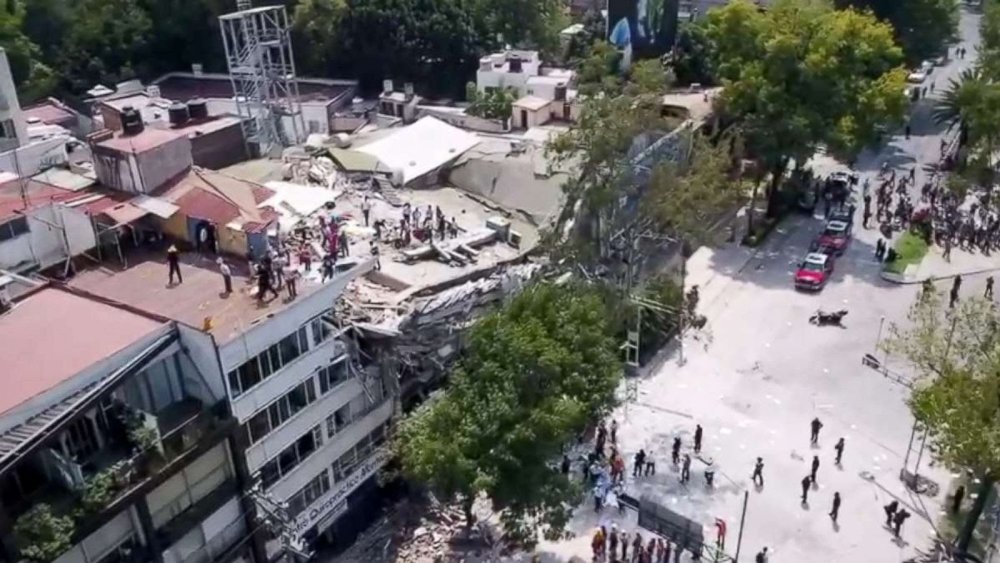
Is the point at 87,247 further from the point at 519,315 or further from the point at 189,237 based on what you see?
the point at 519,315

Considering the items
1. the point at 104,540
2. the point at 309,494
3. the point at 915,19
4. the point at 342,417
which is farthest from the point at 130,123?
the point at 915,19

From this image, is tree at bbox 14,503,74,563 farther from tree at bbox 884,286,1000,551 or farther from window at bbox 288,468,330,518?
tree at bbox 884,286,1000,551

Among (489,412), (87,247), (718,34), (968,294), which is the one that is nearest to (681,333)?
(968,294)

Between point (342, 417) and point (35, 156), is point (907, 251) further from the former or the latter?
point (35, 156)

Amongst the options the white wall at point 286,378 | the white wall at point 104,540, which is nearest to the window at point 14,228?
the white wall at point 286,378

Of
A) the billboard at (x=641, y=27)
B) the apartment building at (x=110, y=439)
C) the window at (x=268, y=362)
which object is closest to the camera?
the apartment building at (x=110, y=439)

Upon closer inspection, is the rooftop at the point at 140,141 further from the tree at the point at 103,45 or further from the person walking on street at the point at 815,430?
the tree at the point at 103,45
